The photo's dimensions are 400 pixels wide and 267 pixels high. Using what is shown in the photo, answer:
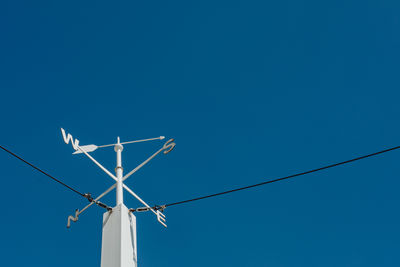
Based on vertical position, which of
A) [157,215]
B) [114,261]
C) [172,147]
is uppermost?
[172,147]

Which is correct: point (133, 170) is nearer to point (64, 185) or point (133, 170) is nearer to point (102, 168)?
point (102, 168)

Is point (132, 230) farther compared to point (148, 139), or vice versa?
point (148, 139)

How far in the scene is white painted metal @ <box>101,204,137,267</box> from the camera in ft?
19.1

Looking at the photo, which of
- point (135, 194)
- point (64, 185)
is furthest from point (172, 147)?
point (64, 185)

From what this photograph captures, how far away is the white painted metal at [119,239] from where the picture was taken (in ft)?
19.1

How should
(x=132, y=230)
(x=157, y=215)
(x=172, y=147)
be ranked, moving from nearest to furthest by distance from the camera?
(x=132, y=230) → (x=157, y=215) → (x=172, y=147)

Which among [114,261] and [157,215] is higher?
[157,215]

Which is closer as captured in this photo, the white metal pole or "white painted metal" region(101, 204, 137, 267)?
"white painted metal" region(101, 204, 137, 267)

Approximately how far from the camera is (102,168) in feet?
23.3

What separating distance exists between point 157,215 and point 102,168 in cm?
138

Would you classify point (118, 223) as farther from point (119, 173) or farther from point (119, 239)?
point (119, 173)

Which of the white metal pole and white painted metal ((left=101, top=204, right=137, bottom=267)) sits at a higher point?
the white metal pole

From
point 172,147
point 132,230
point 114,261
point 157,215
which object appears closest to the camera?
point 114,261

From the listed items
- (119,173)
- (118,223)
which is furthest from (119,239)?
(119,173)
